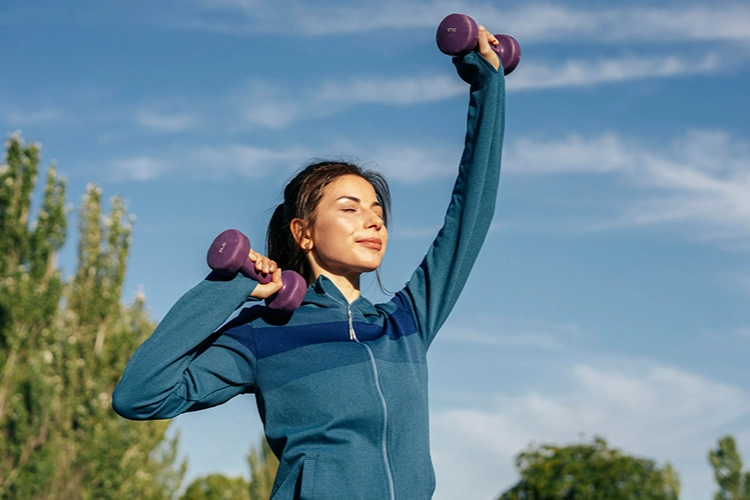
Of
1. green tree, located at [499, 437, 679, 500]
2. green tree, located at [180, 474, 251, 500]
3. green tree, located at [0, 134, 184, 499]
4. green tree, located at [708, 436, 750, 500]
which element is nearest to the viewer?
green tree, located at [0, 134, 184, 499]

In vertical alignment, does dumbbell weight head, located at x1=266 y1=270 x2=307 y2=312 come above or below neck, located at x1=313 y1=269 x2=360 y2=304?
below

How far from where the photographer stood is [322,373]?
9.01ft

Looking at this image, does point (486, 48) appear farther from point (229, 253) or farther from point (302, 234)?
point (229, 253)

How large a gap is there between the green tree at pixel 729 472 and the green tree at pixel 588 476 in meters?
12.8

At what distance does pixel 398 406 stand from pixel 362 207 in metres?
0.79

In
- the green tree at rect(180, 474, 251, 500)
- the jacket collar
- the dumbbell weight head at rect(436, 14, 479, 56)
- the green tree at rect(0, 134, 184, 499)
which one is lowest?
the jacket collar

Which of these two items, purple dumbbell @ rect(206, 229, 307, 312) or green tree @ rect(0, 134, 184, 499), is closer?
purple dumbbell @ rect(206, 229, 307, 312)

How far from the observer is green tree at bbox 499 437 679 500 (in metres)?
31.7

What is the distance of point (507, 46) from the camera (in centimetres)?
338

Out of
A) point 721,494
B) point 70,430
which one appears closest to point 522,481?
point 721,494

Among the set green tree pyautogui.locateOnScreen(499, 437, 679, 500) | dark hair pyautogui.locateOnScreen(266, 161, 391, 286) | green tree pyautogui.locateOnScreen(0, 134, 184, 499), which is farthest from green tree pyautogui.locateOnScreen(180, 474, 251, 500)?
dark hair pyautogui.locateOnScreen(266, 161, 391, 286)

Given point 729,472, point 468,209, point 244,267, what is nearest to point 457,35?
point 468,209

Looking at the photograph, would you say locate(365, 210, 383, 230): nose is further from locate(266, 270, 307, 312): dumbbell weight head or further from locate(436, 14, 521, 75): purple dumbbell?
locate(436, 14, 521, 75): purple dumbbell

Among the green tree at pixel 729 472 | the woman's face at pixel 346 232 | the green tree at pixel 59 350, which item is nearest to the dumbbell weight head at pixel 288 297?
the woman's face at pixel 346 232
